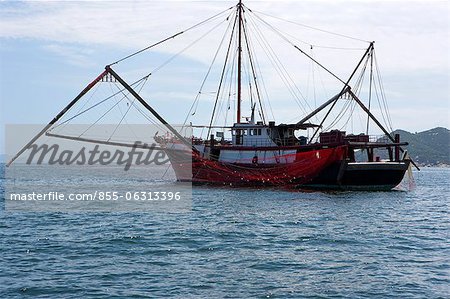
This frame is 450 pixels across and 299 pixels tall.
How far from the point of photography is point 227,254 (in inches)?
762

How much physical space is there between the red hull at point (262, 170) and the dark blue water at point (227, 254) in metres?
13.9

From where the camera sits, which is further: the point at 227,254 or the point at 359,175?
the point at 359,175

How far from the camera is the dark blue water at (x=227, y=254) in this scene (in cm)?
1489

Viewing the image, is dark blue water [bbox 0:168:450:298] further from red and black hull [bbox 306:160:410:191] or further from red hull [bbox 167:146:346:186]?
red hull [bbox 167:146:346:186]

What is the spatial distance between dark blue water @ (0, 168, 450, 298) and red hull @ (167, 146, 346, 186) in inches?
Result: 546

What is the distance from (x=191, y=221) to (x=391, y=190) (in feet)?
97.3

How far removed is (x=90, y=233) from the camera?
23.7 metres

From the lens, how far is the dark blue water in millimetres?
14888

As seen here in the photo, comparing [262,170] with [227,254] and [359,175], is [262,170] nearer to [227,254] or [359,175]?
[359,175]

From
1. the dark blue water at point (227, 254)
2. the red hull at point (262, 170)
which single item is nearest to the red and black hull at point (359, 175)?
the red hull at point (262, 170)

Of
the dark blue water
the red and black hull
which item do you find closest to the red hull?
the red and black hull

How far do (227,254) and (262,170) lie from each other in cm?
3004

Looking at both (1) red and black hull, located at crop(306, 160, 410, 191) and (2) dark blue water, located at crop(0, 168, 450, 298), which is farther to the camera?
(1) red and black hull, located at crop(306, 160, 410, 191)

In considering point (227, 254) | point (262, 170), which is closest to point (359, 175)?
point (262, 170)
